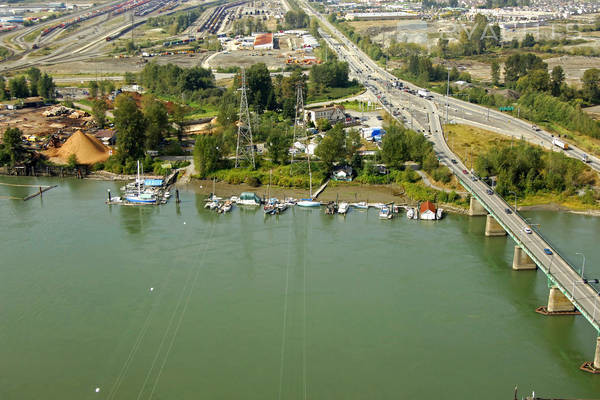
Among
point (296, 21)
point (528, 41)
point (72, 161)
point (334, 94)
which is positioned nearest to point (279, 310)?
point (72, 161)

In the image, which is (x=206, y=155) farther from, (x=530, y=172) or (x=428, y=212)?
(x=530, y=172)

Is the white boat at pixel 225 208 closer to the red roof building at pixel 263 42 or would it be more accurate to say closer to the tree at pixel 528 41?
the red roof building at pixel 263 42

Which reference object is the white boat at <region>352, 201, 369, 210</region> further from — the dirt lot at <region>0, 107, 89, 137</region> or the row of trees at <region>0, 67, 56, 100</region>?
the row of trees at <region>0, 67, 56, 100</region>

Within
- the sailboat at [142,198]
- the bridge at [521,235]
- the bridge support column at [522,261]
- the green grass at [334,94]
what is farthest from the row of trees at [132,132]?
the bridge support column at [522,261]

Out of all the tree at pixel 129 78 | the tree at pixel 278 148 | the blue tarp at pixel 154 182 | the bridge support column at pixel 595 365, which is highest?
the tree at pixel 129 78

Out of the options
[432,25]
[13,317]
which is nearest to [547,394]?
[13,317]
